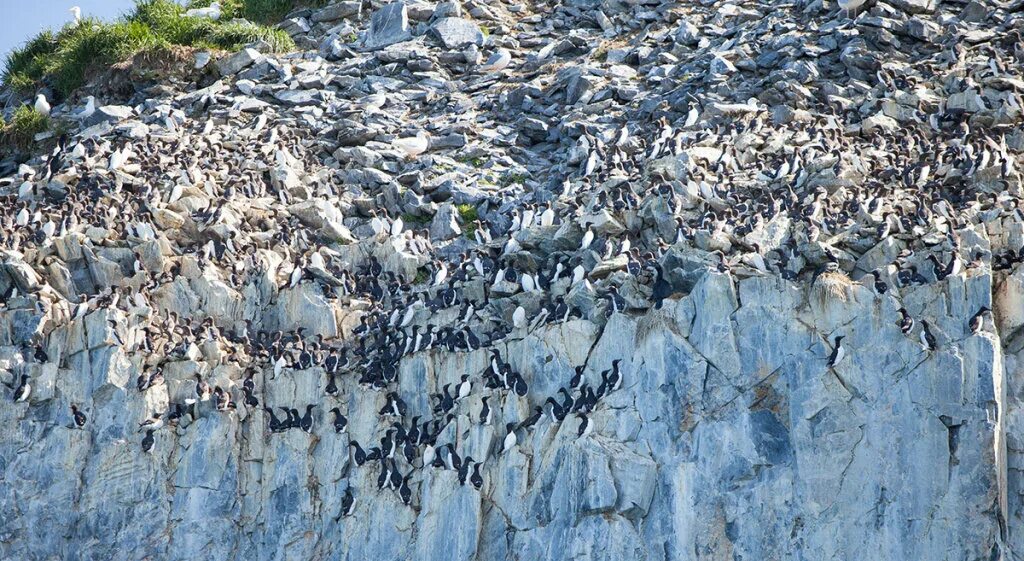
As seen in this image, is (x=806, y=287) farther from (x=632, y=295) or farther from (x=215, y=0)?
(x=215, y=0)

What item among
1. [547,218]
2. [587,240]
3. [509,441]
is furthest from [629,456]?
[547,218]

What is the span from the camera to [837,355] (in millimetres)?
21469

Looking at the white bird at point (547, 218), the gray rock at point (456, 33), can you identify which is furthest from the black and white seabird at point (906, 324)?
the gray rock at point (456, 33)

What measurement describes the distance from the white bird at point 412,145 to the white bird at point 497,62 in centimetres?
476

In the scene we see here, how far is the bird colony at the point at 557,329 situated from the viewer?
2122 centimetres

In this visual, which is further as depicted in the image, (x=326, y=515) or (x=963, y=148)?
(x=963, y=148)

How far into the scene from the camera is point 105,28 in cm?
3712

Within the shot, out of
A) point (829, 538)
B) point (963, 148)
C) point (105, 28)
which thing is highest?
point (105, 28)

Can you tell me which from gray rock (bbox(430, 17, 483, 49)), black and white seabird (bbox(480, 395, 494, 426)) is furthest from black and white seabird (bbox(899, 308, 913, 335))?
gray rock (bbox(430, 17, 483, 49))

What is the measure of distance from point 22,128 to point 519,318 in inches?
613

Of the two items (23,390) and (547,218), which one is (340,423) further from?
(547,218)

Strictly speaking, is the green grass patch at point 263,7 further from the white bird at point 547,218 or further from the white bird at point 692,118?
the white bird at point 547,218

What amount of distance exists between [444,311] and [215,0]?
18978 mm

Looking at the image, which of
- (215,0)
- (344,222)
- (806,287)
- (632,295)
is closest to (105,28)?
(215,0)
